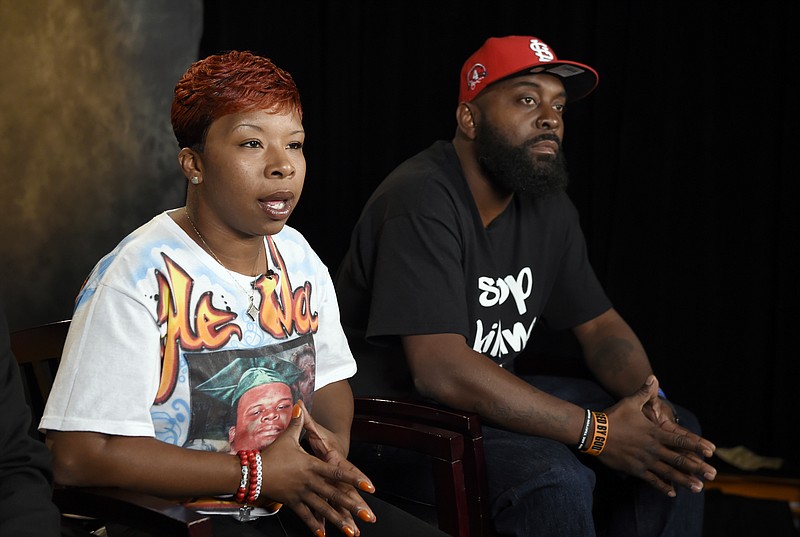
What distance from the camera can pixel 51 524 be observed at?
4.34ft

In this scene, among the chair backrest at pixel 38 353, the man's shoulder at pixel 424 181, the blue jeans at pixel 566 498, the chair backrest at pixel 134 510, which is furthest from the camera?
the man's shoulder at pixel 424 181

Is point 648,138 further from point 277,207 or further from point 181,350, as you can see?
point 181,350

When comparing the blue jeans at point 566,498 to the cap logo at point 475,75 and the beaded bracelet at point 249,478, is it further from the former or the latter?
the cap logo at point 475,75

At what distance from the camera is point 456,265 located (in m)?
2.31

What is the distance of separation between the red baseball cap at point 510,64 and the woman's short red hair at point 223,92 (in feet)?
3.36

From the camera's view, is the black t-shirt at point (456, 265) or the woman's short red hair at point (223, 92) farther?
the black t-shirt at point (456, 265)

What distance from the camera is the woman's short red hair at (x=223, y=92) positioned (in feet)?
5.16

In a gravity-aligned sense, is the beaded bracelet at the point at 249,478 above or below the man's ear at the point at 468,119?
below

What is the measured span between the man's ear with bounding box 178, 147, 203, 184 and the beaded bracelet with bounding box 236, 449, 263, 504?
489mm

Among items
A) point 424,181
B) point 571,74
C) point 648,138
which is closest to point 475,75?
point 571,74

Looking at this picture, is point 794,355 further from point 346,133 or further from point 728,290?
point 346,133

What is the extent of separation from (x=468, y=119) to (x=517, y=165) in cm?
23

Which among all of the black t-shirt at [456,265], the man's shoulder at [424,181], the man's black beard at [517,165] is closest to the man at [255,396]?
the black t-shirt at [456,265]

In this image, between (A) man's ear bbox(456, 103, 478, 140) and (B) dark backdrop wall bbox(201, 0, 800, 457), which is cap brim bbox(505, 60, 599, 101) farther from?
(B) dark backdrop wall bbox(201, 0, 800, 457)
